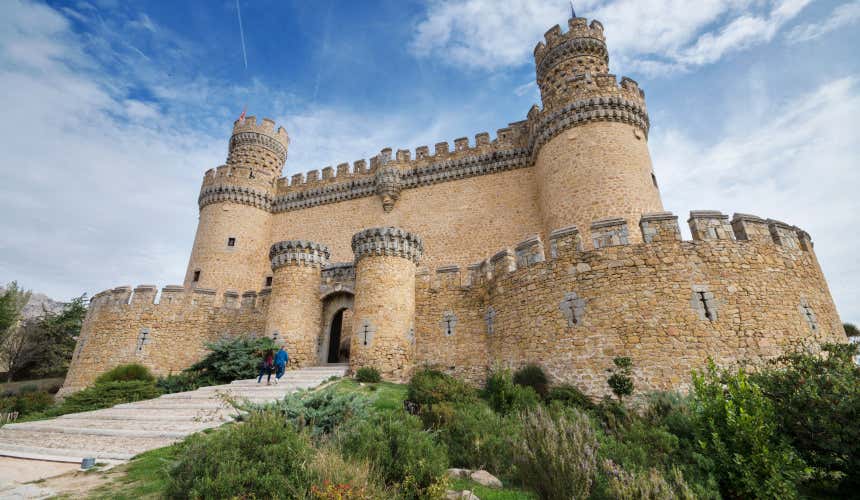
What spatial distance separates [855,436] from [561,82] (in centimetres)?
1635

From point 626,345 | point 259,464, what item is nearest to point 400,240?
point 626,345

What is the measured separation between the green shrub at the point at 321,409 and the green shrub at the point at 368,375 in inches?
194

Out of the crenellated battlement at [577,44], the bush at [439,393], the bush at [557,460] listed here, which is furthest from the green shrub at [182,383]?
the crenellated battlement at [577,44]

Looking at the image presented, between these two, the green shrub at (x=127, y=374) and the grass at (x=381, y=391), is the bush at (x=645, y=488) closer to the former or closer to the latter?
the grass at (x=381, y=391)

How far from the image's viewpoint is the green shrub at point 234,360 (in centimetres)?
1230

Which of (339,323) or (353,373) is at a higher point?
(339,323)

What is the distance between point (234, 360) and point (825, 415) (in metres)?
13.2

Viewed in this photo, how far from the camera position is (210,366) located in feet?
42.2

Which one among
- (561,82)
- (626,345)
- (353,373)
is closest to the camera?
(626,345)

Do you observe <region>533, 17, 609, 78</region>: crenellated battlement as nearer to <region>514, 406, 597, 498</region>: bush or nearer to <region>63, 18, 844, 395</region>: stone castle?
<region>63, 18, 844, 395</region>: stone castle

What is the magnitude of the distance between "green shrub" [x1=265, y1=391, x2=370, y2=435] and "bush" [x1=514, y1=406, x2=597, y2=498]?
7.78 ft

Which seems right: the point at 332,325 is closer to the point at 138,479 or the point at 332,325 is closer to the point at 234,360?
the point at 234,360

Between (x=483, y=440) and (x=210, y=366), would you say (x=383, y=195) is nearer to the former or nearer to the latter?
(x=210, y=366)

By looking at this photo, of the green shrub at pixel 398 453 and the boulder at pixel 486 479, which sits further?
the boulder at pixel 486 479
